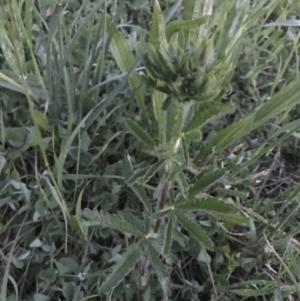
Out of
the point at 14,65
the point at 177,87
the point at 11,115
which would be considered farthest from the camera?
the point at 11,115

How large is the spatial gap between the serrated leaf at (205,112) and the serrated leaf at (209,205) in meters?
0.15

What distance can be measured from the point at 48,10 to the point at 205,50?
2.87 feet

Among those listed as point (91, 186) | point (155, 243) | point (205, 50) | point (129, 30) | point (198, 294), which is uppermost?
point (205, 50)

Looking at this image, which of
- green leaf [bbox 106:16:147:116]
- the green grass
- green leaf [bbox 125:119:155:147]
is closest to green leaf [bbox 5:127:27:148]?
the green grass

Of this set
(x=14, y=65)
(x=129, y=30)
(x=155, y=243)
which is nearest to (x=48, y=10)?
(x=129, y=30)

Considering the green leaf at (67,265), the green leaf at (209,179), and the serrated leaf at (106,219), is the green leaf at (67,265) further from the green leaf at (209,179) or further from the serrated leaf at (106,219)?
the green leaf at (209,179)

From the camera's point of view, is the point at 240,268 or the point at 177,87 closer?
the point at 177,87

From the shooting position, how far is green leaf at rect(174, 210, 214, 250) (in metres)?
0.93

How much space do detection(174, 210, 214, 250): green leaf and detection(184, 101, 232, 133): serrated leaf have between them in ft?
0.58

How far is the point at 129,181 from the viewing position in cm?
96

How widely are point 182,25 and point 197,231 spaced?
0.40 metres

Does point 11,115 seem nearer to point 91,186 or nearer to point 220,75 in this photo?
point 91,186

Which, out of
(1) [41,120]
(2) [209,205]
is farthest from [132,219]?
(1) [41,120]

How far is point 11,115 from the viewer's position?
4.44 feet
